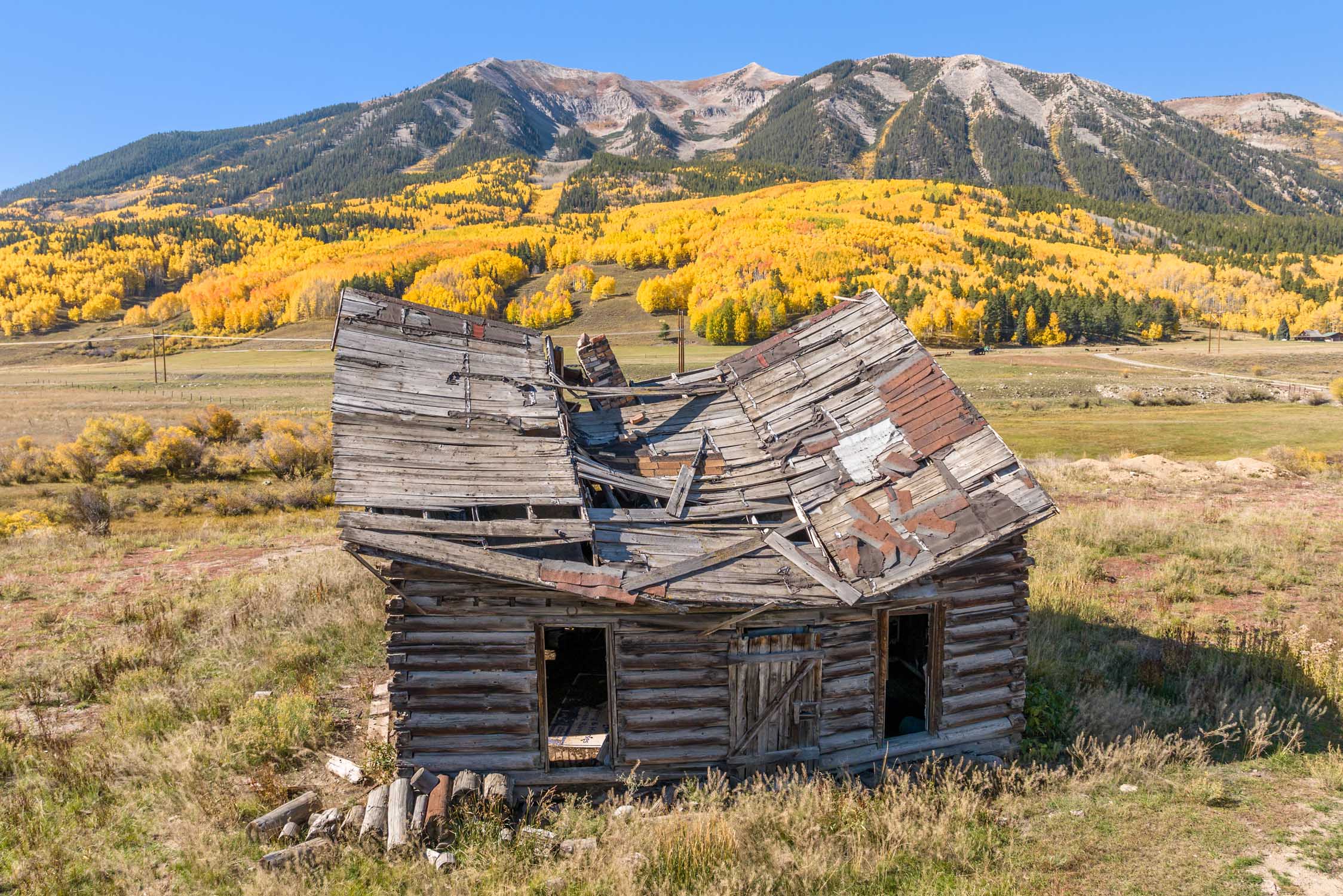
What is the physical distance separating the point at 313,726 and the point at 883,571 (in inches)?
305

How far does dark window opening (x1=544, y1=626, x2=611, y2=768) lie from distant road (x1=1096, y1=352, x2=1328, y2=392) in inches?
2315

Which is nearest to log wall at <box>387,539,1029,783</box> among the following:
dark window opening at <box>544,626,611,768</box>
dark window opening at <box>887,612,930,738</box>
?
dark window opening at <box>544,626,611,768</box>

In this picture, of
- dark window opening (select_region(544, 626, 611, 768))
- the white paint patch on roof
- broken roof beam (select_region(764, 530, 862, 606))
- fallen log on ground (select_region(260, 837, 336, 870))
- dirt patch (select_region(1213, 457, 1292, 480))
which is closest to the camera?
fallen log on ground (select_region(260, 837, 336, 870))

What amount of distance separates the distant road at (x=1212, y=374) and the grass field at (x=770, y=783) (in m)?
39.8

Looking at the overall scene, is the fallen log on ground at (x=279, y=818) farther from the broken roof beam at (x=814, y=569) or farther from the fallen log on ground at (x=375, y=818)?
the broken roof beam at (x=814, y=569)

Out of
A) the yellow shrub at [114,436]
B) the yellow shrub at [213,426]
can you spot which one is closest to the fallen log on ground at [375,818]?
the yellow shrub at [114,436]

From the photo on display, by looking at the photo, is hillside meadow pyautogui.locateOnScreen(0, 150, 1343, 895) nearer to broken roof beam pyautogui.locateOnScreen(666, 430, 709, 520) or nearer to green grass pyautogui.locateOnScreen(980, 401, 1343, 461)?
green grass pyautogui.locateOnScreen(980, 401, 1343, 461)

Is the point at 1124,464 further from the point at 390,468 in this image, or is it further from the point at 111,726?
the point at 111,726

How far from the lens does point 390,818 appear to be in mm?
7535

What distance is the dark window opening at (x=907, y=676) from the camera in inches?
388

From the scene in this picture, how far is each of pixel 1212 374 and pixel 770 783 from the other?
70.7 m

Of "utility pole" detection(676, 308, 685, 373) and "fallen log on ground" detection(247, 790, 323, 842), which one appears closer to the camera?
"fallen log on ground" detection(247, 790, 323, 842)

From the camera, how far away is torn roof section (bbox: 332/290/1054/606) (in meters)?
8.34

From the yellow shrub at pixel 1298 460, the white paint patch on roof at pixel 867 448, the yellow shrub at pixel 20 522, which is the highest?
the white paint patch on roof at pixel 867 448
